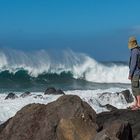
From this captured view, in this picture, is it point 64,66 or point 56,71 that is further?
point 64,66

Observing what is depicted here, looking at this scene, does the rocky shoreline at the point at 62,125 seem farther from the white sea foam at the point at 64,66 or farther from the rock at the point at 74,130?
the white sea foam at the point at 64,66

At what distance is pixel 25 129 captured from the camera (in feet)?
30.2

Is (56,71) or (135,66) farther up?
(135,66)

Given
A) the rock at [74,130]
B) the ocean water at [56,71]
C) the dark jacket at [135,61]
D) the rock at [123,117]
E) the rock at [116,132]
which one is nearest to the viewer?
the rock at [116,132]

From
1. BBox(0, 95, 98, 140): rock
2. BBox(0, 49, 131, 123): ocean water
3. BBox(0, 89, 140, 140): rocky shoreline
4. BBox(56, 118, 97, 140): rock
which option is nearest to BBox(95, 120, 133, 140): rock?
BBox(0, 89, 140, 140): rocky shoreline

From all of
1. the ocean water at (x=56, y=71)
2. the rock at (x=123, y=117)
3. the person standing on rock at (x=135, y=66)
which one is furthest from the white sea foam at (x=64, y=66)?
the rock at (x=123, y=117)

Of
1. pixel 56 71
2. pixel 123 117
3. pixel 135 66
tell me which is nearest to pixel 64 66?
pixel 56 71

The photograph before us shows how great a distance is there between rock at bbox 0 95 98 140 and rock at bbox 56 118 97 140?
166mm

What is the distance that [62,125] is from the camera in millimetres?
8688

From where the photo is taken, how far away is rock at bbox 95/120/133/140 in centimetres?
810

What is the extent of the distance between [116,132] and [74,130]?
1.91ft

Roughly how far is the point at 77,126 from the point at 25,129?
892 millimetres

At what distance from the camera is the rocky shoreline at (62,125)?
8656 mm

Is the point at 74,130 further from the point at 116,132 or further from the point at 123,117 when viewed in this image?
the point at 123,117
